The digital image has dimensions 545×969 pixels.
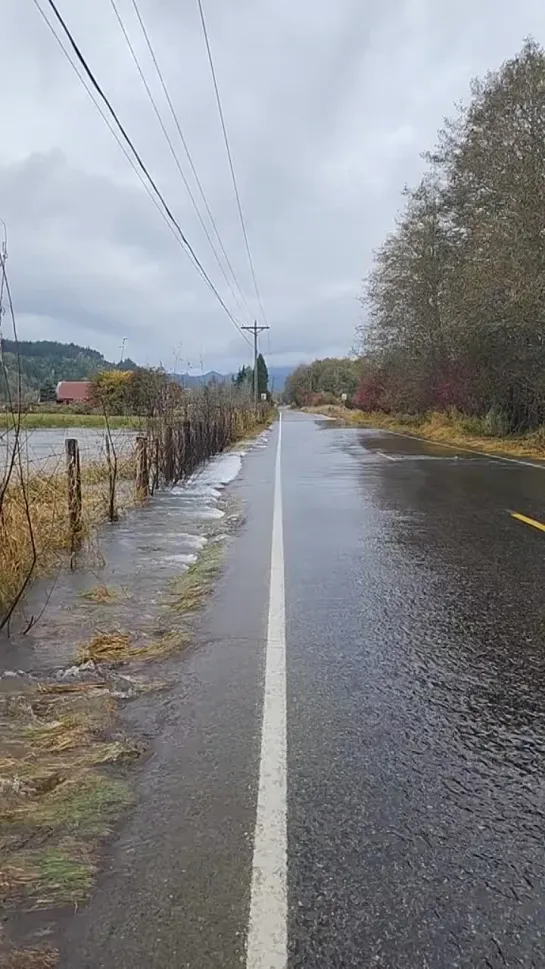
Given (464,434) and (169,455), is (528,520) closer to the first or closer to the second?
(169,455)

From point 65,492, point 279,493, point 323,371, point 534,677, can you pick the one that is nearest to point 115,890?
point 534,677

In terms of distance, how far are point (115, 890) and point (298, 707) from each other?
178 cm

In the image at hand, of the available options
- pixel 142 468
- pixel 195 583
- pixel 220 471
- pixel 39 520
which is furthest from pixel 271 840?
pixel 220 471

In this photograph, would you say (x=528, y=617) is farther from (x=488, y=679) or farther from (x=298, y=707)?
(x=298, y=707)

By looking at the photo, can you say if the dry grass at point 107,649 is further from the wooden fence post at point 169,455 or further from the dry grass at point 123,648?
the wooden fence post at point 169,455

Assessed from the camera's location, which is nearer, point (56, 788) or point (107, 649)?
point (56, 788)

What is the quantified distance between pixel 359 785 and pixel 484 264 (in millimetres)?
21355

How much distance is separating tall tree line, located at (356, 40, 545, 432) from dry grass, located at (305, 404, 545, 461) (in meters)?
0.80

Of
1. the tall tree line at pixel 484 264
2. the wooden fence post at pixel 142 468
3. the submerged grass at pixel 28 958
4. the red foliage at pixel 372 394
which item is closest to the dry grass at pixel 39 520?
the wooden fence post at pixel 142 468

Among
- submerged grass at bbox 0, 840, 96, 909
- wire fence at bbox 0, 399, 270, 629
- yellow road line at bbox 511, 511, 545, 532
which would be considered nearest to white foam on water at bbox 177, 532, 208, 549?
wire fence at bbox 0, 399, 270, 629

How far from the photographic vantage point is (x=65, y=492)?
999cm

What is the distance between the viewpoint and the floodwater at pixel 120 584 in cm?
564

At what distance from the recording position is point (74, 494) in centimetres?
923

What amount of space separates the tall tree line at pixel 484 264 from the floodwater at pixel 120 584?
43.5 feet
